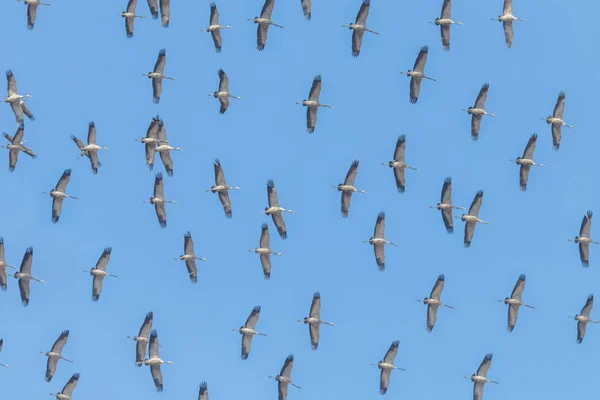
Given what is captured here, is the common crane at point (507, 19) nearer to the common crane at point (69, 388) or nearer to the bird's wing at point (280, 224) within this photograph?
the bird's wing at point (280, 224)

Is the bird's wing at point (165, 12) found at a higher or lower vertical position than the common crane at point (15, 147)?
higher

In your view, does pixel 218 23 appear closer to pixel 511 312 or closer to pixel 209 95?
pixel 209 95

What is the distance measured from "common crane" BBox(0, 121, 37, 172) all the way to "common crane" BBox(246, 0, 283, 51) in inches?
354

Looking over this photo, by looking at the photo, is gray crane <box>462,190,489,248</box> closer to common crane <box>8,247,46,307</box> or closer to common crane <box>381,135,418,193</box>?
common crane <box>381,135,418,193</box>

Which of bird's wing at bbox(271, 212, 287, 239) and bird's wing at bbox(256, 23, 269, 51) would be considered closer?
bird's wing at bbox(256, 23, 269, 51)

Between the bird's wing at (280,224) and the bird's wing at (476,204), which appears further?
the bird's wing at (476,204)

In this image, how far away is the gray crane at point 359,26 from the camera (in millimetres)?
113062

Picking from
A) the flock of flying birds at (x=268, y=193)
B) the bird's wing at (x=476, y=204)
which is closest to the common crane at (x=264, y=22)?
the flock of flying birds at (x=268, y=193)

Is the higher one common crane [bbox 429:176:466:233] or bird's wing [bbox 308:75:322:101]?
bird's wing [bbox 308:75:322:101]

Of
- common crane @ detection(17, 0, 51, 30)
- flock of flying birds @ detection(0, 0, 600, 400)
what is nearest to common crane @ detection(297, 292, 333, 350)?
flock of flying birds @ detection(0, 0, 600, 400)

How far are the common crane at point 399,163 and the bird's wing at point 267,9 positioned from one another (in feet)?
20.8

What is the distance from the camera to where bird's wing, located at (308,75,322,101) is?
113 meters

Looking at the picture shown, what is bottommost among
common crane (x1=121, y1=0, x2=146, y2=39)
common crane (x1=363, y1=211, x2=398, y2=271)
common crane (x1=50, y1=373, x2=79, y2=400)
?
common crane (x1=50, y1=373, x2=79, y2=400)

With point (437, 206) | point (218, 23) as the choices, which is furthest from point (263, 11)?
point (437, 206)
